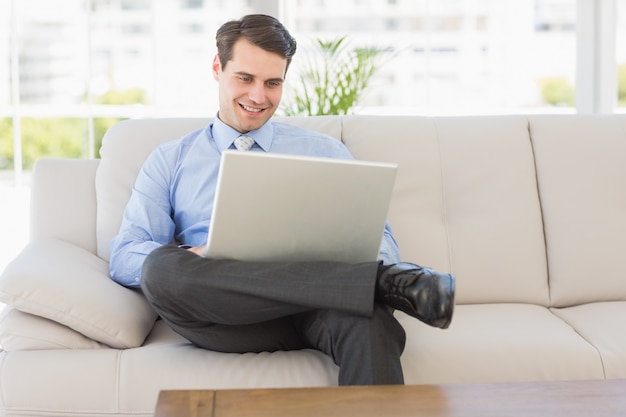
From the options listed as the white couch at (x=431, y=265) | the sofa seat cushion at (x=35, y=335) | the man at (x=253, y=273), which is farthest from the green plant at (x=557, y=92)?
the sofa seat cushion at (x=35, y=335)

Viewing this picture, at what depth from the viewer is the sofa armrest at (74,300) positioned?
186cm

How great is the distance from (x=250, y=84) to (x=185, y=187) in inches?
13.2

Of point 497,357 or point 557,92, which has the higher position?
point 557,92

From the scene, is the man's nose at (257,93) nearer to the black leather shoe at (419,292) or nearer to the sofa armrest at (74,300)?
the sofa armrest at (74,300)

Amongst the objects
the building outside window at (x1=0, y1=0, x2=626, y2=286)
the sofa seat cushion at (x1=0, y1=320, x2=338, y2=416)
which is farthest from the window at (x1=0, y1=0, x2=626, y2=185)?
the sofa seat cushion at (x1=0, y1=320, x2=338, y2=416)

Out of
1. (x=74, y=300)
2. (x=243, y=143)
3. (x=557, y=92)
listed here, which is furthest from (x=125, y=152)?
(x=557, y=92)

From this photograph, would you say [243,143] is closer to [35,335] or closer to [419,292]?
[35,335]

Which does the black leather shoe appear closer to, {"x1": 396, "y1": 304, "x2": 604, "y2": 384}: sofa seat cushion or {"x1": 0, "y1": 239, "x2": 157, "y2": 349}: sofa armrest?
{"x1": 396, "y1": 304, "x2": 604, "y2": 384}: sofa seat cushion

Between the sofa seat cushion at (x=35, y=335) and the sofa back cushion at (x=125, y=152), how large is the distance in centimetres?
42

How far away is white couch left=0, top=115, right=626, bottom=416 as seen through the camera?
1824mm

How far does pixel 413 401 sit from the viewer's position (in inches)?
51.1

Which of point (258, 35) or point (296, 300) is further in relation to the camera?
point (258, 35)

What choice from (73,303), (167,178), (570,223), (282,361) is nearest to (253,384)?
(282,361)

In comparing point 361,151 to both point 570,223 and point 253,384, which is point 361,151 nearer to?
point 570,223
